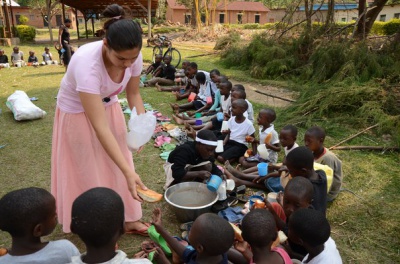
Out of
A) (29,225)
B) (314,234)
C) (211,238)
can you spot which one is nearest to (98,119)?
(29,225)

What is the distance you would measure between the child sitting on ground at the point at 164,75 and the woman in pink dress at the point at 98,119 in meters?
5.23

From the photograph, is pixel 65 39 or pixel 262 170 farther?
pixel 65 39

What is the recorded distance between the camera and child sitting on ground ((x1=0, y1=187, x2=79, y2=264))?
1.44m

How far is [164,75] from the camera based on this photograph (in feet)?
26.3

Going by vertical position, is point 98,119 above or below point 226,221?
above

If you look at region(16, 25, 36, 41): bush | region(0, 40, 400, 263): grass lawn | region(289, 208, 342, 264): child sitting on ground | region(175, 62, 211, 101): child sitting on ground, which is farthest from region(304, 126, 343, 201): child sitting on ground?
region(16, 25, 36, 41): bush

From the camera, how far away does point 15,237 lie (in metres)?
1.48

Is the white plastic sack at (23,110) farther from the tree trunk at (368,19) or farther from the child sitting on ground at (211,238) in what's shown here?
the tree trunk at (368,19)

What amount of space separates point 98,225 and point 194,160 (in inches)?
66.1

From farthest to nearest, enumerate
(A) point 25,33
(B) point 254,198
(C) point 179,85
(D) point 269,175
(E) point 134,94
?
(A) point 25,33 → (C) point 179,85 → (D) point 269,175 → (B) point 254,198 → (E) point 134,94

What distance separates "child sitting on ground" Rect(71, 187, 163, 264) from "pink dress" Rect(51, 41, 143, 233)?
0.76 m

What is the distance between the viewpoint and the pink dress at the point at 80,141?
1.93m

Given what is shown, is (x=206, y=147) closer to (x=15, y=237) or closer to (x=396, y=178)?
(x=15, y=237)

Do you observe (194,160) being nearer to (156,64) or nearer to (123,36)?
(123,36)
